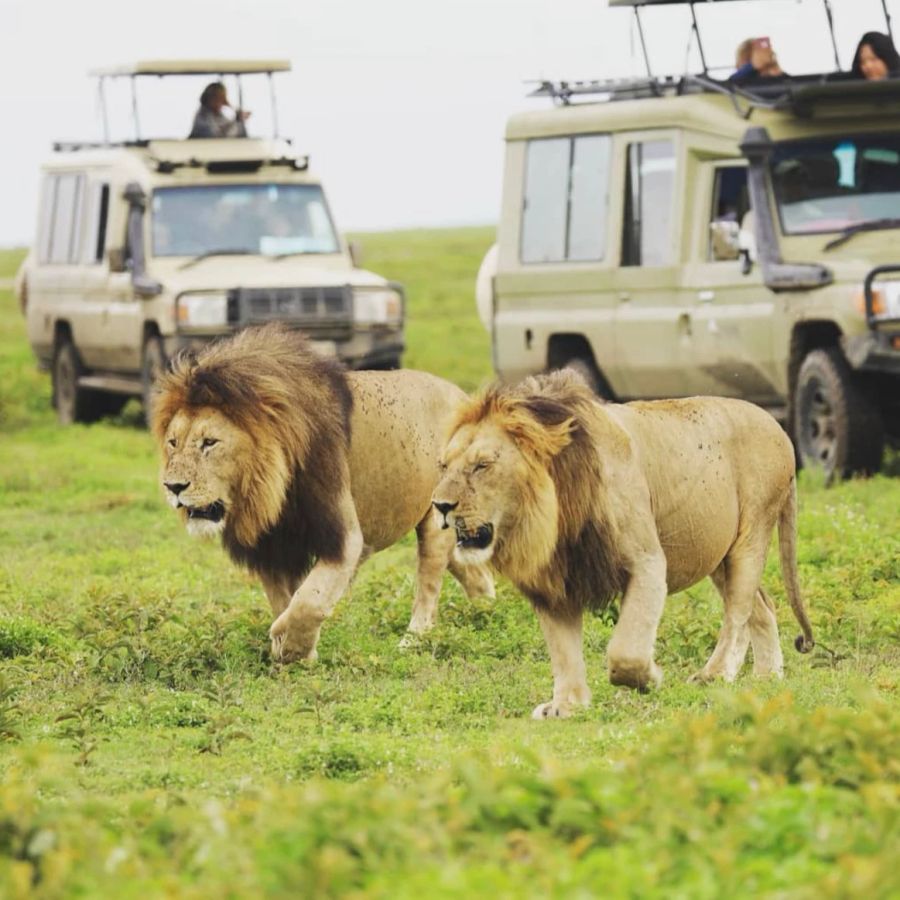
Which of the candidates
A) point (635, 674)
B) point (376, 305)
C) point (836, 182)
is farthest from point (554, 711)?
point (376, 305)

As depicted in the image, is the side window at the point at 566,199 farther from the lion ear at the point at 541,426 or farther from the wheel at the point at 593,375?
the lion ear at the point at 541,426

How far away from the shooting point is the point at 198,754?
6.98 m

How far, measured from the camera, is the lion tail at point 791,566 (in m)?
8.74

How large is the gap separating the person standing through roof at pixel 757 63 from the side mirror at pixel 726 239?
158cm

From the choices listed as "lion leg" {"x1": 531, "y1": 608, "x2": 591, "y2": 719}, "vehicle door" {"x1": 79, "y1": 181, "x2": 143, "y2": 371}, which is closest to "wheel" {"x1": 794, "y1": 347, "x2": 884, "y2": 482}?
"lion leg" {"x1": 531, "y1": 608, "x2": 591, "y2": 719}

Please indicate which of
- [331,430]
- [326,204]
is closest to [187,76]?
[326,204]

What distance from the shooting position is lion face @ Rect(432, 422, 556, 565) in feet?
23.3

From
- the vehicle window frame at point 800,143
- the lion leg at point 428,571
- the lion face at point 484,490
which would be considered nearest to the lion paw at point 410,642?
the lion leg at point 428,571

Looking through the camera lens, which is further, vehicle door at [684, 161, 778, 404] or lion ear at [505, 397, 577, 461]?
vehicle door at [684, 161, 778, 404]

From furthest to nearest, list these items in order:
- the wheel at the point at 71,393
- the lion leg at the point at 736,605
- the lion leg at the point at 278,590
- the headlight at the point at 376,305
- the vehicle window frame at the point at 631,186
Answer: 1. the wheel at the point at 71,393
2. the headlight at the point at 376,305
3. the vehicle window frame at the point at 631,186
4. the lion leg at the point at 278,590
5. the lion leg at the point at 736,605

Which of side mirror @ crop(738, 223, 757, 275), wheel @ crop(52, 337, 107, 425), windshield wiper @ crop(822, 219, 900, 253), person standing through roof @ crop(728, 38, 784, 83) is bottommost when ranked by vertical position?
wheel @ crop(52, 337, 107, 425)

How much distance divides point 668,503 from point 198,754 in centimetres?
192

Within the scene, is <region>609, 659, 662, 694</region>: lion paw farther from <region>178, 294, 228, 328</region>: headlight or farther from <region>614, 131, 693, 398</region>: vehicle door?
<region>178, 294, 228, 328</region>: headlight

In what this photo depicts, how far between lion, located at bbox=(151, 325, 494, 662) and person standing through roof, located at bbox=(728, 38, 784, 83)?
6.54 meters
